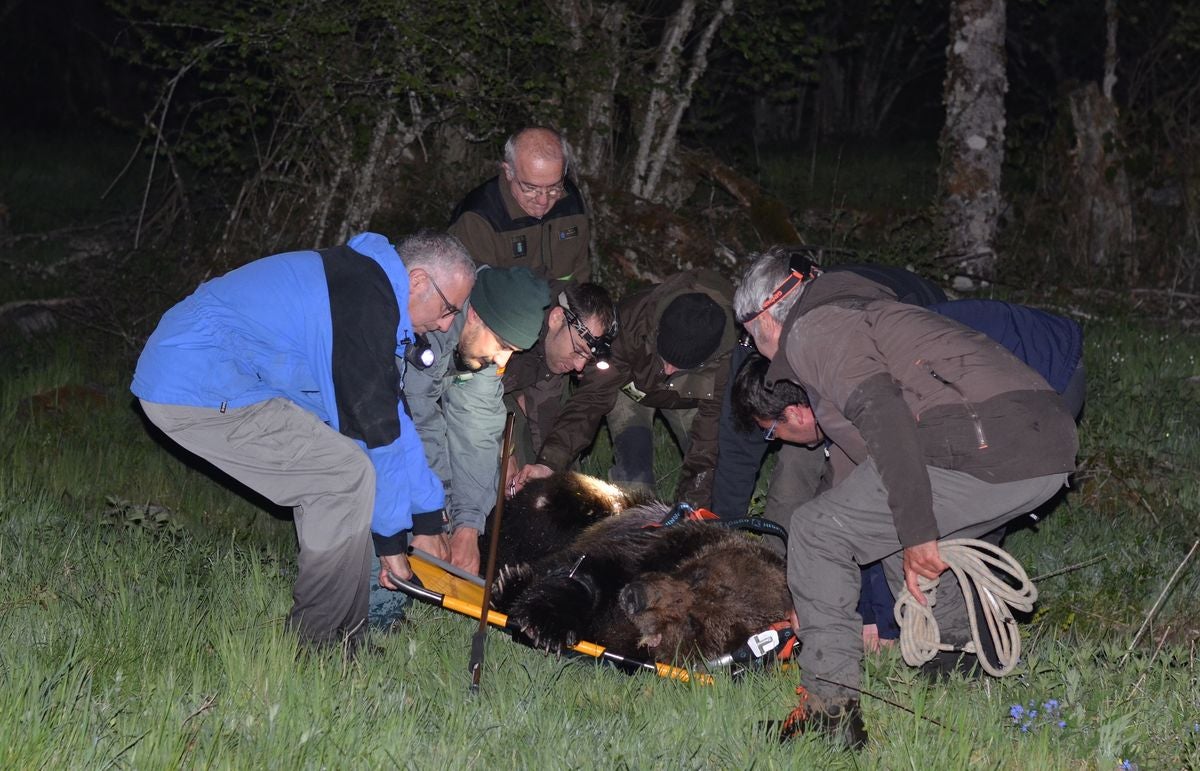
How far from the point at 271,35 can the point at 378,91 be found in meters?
0.91

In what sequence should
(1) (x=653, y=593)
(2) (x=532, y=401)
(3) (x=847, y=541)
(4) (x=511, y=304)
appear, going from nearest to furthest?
1. (3) (x=847, y=541)
2. (1) (x=653, y=593)
3. (4) (x=511, y=304)
4. (2) (x=532, y=401)

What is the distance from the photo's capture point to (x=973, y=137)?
10.9 metres

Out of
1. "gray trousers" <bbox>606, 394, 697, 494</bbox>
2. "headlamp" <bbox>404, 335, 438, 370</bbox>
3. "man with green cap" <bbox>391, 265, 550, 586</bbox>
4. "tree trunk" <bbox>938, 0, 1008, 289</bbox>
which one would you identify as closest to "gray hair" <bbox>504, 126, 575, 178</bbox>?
"man with green cap" <bbox>391, 265, 550, 586</bbox>

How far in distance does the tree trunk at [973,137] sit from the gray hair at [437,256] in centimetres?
716

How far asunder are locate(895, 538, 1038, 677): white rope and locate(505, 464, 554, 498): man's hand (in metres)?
2.50

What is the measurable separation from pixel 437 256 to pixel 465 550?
1613 millimetres

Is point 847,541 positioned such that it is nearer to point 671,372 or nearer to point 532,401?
point 671,372

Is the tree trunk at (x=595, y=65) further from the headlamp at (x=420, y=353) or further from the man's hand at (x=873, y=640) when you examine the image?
the man's hand at (x=873, y=640)

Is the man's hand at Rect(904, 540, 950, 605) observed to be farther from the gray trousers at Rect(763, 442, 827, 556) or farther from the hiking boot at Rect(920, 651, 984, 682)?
the gray trousers at Rect(763, 442, 827, 556)

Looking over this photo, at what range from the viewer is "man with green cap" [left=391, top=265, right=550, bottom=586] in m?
5.30

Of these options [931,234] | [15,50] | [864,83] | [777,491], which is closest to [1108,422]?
[777,491]

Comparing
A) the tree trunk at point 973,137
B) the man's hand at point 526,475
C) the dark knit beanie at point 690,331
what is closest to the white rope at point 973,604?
the dark knit beanie at point 690,331

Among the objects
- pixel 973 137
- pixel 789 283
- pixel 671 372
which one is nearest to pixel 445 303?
pixel 789 283

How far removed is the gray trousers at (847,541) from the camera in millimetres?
3930
